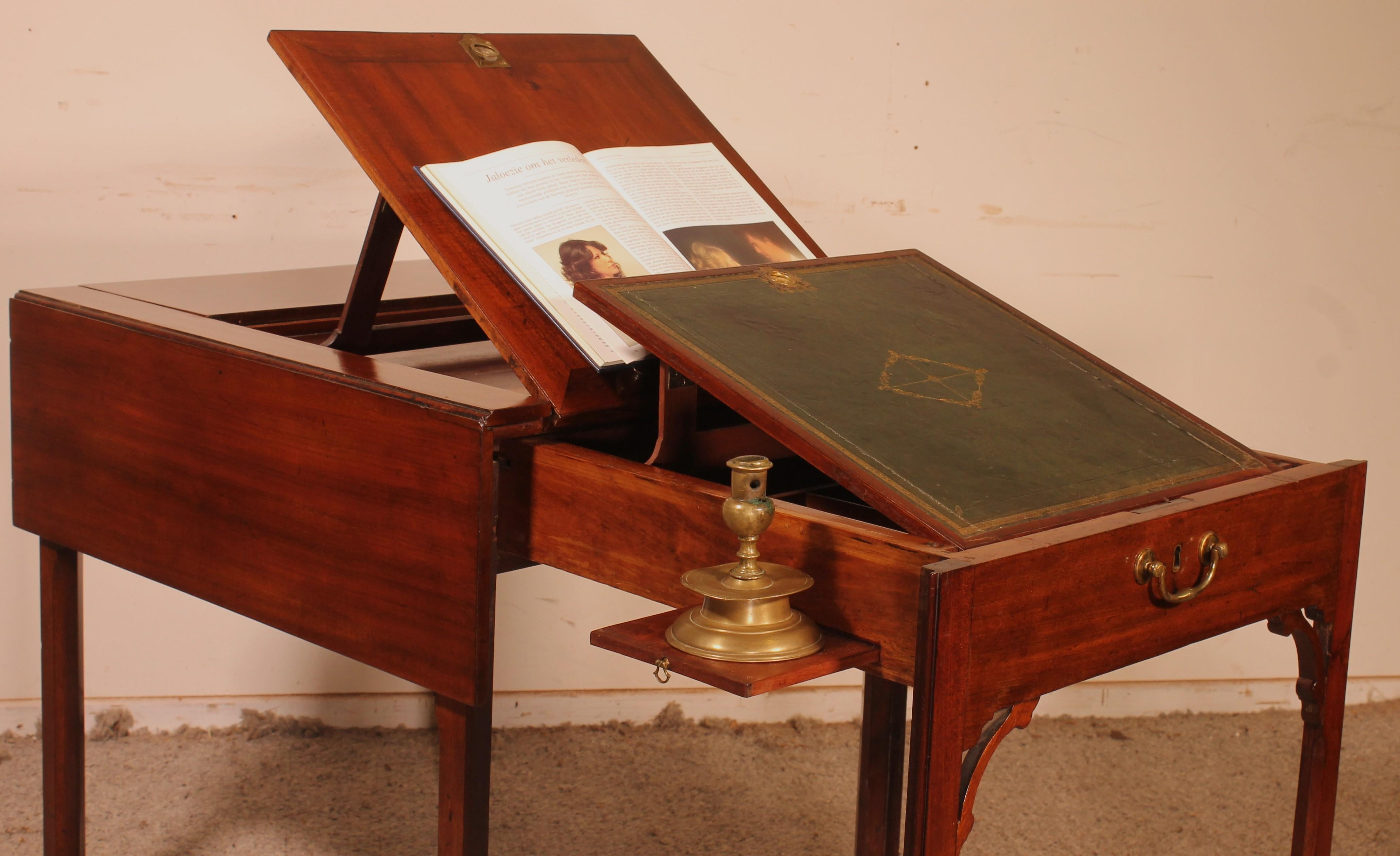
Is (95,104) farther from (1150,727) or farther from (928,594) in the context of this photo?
(1150,727)

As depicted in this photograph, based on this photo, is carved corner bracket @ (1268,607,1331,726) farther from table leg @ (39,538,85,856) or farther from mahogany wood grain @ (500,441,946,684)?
table leg @ (39,538,85,856)

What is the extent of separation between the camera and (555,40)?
1.91 metres

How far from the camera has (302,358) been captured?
1.51 metres

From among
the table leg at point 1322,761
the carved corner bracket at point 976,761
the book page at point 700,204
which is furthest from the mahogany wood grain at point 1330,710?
the book page at point 700,204

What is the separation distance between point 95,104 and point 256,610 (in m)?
1.54

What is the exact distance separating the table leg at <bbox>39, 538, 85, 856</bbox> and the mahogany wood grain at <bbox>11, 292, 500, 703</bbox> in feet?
0.24

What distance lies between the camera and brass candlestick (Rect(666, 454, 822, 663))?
1062 mm

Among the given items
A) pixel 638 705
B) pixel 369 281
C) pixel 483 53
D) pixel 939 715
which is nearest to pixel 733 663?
pixel 939 715

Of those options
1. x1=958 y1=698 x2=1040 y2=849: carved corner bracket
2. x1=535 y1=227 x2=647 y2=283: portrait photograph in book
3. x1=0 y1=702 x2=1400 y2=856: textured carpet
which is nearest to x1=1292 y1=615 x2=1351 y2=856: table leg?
x1=958 y1=698 x2=1040 y2=849: carved corner bracket

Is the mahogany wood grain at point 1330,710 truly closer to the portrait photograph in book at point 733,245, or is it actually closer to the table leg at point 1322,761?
the table leg at point 1322,761

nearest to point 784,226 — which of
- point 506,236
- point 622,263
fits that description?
point 622,263

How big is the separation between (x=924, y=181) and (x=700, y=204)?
132 cm

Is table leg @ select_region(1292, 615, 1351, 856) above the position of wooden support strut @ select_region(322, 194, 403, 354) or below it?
below

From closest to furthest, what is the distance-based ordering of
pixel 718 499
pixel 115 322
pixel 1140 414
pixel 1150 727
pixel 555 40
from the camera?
pixel 718 499
pixel 1140 414
pixel 115 322
pixel 555 40
pixel 1150 727
